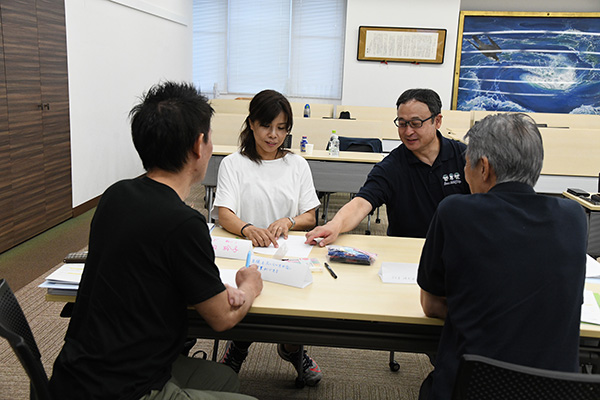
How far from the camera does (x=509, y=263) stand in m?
1.16

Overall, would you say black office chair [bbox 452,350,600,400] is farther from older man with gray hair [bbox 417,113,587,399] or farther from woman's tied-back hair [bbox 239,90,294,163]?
woman's tied-back hair [bbox 239,90,294,163]

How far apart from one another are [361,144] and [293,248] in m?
3.42

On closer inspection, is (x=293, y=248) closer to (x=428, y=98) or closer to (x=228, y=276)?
(x=228, y=276)

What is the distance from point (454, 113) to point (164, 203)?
22.6 feet

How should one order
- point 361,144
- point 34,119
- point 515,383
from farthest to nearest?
point 361,144, point 34,119, point 515,383

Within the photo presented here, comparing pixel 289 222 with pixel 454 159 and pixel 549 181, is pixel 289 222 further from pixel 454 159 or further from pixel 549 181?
pixel 549 181

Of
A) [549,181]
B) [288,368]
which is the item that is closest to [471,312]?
[288,368]

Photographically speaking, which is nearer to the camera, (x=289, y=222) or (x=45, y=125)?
(x=289, y=222)

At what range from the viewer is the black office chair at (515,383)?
950mm

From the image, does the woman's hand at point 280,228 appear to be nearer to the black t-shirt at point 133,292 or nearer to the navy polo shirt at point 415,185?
the navy polo shirt at point 415,185

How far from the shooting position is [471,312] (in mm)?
1190

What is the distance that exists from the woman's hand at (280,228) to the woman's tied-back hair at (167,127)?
0.84 m

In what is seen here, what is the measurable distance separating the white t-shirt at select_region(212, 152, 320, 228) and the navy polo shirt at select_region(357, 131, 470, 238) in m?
0.29

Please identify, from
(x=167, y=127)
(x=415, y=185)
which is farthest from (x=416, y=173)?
(x=167, y=127)
